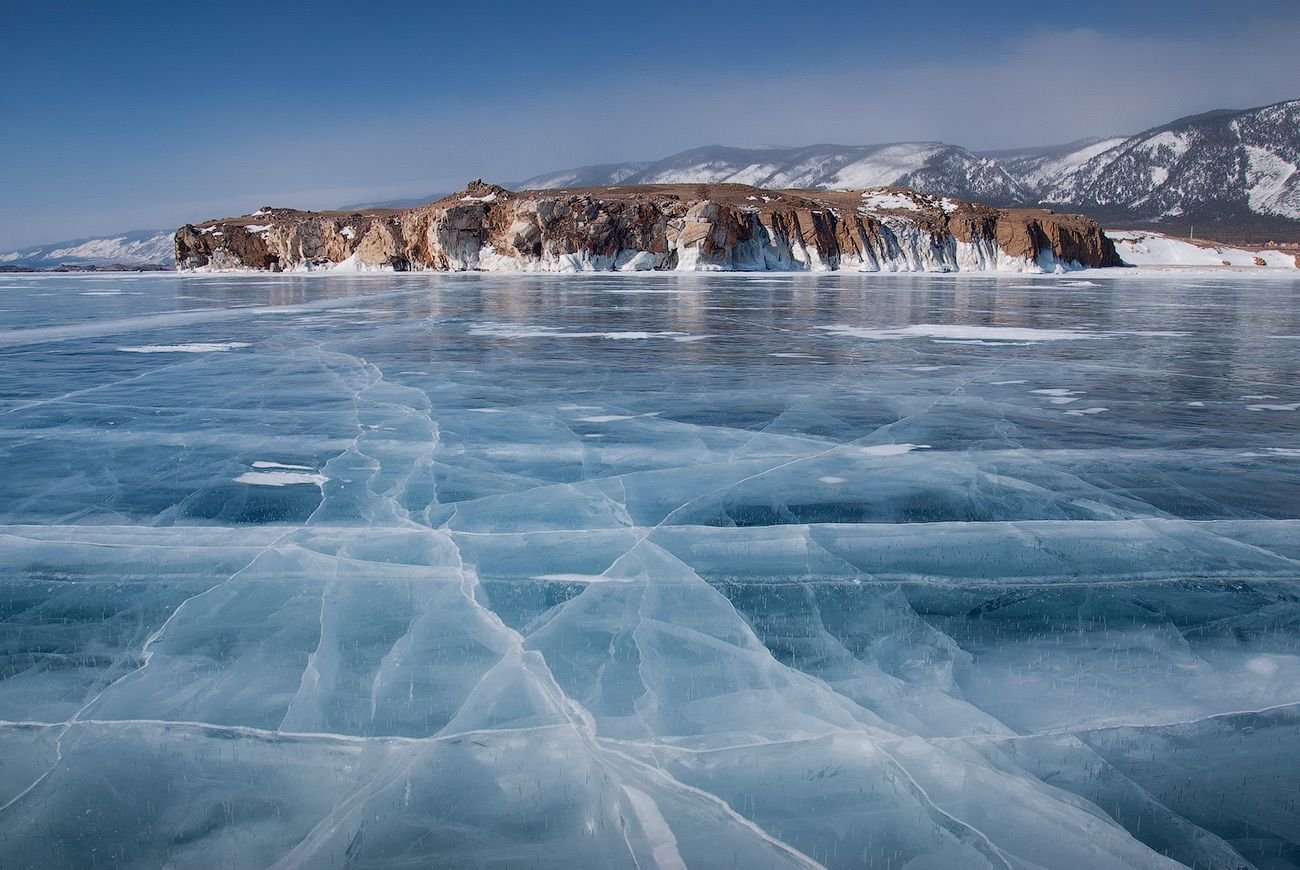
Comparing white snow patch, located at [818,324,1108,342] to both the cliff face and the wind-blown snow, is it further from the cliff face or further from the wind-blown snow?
the wind-blown snow

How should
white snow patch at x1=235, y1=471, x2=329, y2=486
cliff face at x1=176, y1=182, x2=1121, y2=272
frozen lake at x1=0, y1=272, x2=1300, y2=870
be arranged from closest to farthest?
1. frozen lake at x1=0, y1=272, x2=1300, y2=870
2. white snow patch at x1=235, y1=471, x2=329, y2=486
3. cliff face at x1=176, y1=182, x2=1121, y2=272

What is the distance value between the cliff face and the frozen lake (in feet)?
166

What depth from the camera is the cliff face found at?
57.2 m

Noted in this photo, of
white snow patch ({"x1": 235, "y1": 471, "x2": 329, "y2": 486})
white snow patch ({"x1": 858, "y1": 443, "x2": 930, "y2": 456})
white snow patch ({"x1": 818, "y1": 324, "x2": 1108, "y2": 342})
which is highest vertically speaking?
white snow patch ({"x1": 818, "y1": 324, "x2": 1108, "y2": 342})

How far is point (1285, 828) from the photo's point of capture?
7.27 feet

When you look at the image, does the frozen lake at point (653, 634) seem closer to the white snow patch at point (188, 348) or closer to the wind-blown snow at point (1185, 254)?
the white snow patch at point (188, 348)

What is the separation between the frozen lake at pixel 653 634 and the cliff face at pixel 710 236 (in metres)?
50.5

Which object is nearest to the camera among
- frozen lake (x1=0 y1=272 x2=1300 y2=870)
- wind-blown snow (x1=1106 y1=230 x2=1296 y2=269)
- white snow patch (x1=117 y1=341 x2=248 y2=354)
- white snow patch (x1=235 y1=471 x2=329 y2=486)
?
frozen lake (x1=0 y1=272 x2=1300 y2=870)

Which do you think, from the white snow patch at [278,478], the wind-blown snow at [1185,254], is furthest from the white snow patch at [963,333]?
the wind-blown snow at [1185,254]

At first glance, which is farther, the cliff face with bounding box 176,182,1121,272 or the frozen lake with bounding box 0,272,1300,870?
the cliff face with bounding box 176,182,1121,272

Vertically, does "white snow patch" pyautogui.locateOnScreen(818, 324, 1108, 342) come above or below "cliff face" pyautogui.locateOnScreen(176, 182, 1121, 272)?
below

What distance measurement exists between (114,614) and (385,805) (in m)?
2.00

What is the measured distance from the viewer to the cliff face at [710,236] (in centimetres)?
5719

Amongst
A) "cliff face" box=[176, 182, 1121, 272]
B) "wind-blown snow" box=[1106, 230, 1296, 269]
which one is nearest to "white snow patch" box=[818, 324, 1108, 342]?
"cliff face" box=[176, 182, 1121, 272]
